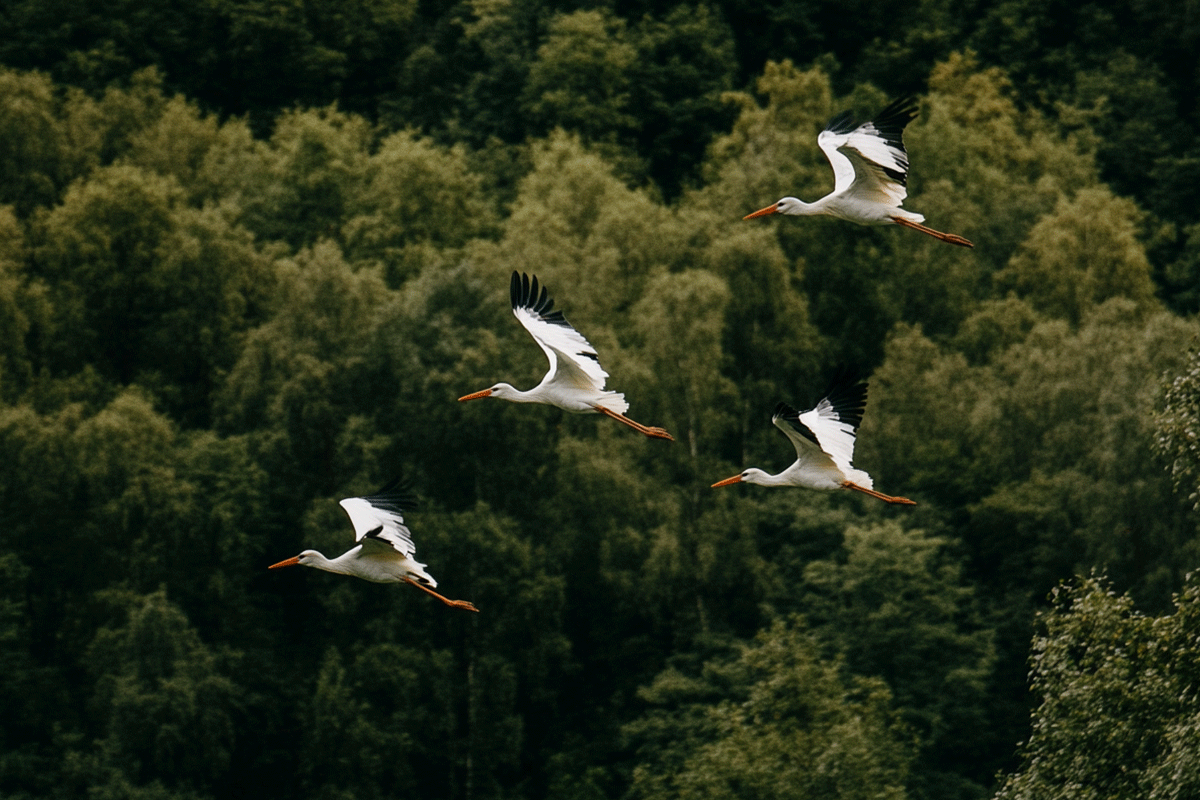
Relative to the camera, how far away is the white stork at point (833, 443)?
19734 mm

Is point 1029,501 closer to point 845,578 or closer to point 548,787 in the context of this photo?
Result: point 845,578

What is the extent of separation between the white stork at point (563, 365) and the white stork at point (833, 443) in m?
1.74

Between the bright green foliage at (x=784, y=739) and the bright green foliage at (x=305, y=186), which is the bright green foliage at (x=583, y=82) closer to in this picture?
the bright green foliage at (x=305, y=186)

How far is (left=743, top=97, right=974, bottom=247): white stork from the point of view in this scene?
1972cm

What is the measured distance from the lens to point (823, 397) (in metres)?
20.4

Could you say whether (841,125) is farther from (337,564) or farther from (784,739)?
(784,739)

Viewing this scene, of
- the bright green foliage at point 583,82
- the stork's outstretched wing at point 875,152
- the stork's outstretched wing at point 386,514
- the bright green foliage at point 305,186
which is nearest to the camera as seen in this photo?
the stork's outstretched wing at point 875,152

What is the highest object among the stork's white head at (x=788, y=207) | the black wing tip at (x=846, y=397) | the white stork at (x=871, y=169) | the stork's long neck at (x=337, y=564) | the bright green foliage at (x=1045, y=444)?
the white stork at (x=871, y=169)

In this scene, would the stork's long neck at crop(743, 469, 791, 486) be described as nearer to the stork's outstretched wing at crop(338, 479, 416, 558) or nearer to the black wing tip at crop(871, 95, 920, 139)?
the black wing tip at crop(871, 95, 920, 139)

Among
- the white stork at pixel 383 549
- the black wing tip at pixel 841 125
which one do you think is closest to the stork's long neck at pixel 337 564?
the white stork at pixel 383 549

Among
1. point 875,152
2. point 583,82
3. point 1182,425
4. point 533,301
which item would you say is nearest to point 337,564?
point 533,301

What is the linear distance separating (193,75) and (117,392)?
2719 centimetres

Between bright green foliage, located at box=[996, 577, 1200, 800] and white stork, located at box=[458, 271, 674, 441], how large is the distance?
5.45m

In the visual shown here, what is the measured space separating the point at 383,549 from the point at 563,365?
2.76 meters
